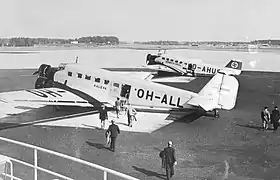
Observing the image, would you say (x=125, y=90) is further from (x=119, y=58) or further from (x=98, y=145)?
(x=119, y=58)

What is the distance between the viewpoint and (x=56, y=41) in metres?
13.9

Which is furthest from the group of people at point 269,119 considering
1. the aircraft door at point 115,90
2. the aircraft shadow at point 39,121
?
the aircraft shadow at point 39,121

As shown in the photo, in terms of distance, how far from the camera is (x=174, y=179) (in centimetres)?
548

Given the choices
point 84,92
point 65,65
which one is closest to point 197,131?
point 84,92

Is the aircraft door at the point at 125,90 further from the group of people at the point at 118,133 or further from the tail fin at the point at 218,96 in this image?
the tail fin at the point at 218,96

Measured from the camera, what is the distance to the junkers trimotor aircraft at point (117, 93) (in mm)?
9992

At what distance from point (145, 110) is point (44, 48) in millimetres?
6087

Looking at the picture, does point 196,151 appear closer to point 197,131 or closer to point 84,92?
point 197,131

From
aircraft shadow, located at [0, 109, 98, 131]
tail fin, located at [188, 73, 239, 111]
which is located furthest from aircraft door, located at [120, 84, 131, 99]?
tail fin, located at [188, 73, 239, 111]

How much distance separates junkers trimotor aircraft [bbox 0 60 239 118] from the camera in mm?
9992

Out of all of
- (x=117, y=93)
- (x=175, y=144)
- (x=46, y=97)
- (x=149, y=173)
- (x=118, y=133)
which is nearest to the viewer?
(x=149, y=173)

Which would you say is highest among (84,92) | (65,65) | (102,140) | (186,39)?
(186,39)

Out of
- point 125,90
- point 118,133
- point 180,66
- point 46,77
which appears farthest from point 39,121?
point 180,66

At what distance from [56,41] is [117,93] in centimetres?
490
